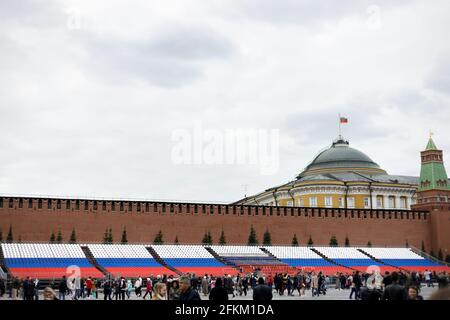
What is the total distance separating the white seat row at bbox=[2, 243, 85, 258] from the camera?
44.2 metres

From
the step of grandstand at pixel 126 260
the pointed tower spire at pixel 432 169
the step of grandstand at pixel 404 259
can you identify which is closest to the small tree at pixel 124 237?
the step of grandstand at pixel 126 260

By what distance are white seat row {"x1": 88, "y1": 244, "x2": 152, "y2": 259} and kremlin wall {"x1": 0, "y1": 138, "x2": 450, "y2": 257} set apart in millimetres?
1516

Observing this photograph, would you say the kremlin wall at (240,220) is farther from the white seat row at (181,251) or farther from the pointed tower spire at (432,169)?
the white seat row at (181,251)

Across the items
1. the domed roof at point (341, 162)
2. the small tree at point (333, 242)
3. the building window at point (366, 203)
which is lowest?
the small tree at point (333, 242)

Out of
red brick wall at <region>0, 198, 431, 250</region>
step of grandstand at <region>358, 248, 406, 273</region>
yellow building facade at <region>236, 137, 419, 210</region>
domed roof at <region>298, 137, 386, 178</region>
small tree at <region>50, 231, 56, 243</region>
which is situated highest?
domed roof at <region>298, 137, 386, 178</region>

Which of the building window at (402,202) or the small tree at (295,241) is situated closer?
the small tree at (295,241)

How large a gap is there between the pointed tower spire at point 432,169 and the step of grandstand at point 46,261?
38325mm

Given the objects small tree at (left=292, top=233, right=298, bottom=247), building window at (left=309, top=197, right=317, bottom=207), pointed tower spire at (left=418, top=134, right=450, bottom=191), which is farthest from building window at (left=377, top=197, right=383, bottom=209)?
small tree at (left=292, top=233, right=298, bottom=247)

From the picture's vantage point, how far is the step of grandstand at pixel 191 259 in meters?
46.8

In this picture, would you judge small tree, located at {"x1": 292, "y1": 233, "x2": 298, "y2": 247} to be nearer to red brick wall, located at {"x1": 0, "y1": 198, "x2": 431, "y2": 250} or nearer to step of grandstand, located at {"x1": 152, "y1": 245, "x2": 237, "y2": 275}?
red brick wall, located at {"x1": 0, "y1": 198, "x2": 431, "y2": 250}

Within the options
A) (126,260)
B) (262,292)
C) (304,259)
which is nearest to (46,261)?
(126,260)

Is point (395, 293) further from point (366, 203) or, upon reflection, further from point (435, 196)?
point (366, 203)

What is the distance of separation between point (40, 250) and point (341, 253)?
25984 mm
